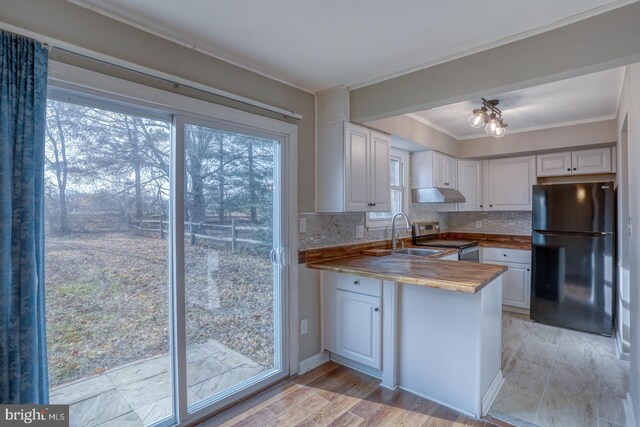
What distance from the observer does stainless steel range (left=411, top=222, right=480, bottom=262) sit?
3.83 meters

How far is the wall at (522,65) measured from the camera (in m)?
1.58

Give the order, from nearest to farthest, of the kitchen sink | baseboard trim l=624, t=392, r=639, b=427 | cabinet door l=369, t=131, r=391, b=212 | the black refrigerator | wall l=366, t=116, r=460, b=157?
baseboard trim l=624, t=392, r=639, b=427 → cabinet door l=369, t=131, r=391, b=212 → wall l=366, t=116, r=460, b=157 → the black refrigerator → the kitchen sink

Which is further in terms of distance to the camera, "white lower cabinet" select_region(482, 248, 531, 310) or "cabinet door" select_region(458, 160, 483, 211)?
"cabinet door" select_region(458, 160, 483, 211)

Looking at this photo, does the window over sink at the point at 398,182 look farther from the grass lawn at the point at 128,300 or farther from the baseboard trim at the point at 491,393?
the grass lawn at the point at 128,300

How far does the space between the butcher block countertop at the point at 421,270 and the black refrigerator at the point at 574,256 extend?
1.81m

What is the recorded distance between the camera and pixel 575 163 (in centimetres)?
382

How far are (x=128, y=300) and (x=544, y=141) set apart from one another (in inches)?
169

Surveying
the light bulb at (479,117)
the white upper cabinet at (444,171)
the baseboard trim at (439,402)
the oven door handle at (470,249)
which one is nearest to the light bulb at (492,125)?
the light bulb at (479,117)

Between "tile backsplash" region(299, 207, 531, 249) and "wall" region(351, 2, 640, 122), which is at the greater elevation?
"wall" region(351, 2, 640, 122)

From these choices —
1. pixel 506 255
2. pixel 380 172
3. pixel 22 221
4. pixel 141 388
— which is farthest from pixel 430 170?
pixel 22 221

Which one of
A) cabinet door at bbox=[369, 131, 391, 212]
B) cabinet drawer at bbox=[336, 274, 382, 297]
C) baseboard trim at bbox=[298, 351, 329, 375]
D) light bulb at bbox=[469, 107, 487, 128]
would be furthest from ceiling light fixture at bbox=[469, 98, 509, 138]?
baseboard trim at bbox=[298, 351, 329, 375]

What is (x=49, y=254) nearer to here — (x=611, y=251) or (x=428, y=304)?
(x=428, y=304)

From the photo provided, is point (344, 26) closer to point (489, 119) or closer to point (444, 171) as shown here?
point (489, 119)

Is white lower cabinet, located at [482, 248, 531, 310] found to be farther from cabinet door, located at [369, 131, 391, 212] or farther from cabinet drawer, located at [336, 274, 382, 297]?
cabinet drawer, located at [336, 274, 382, 297]
